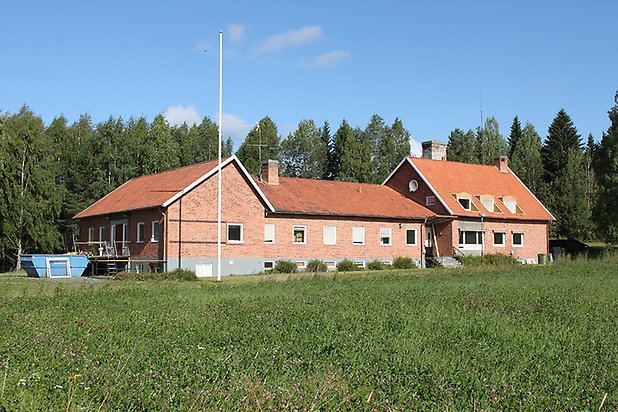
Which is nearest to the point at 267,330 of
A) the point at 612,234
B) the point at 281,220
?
the point at 281,220

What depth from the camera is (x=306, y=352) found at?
10859 millimetres

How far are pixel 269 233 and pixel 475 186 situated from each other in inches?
728

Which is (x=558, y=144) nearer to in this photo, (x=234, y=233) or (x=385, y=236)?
(x=385, y=236)

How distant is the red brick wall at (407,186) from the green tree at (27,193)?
2551 centimetres

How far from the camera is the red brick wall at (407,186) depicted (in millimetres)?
46825

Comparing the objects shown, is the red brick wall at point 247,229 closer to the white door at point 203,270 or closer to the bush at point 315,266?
the white door at point 203,270

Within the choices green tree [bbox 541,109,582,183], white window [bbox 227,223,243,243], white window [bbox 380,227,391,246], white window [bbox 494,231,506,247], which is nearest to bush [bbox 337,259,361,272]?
white window [bbox 380,227,391,246]

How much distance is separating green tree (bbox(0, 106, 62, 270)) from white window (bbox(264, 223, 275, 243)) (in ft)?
65.1

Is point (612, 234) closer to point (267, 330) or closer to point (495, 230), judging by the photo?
point (495, 230)

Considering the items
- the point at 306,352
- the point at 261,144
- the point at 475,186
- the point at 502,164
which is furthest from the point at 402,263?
the point at 261,144

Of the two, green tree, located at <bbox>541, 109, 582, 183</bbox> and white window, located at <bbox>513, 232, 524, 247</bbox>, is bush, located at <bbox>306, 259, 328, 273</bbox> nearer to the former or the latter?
white window, located at <bbox>513, 232, 524, 247</bbox>

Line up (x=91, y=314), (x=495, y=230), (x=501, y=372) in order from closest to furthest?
(x=501, y=372), (x=91, y=314), (x=495, y=230)

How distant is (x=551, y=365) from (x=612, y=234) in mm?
44630

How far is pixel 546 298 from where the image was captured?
18266 mm
